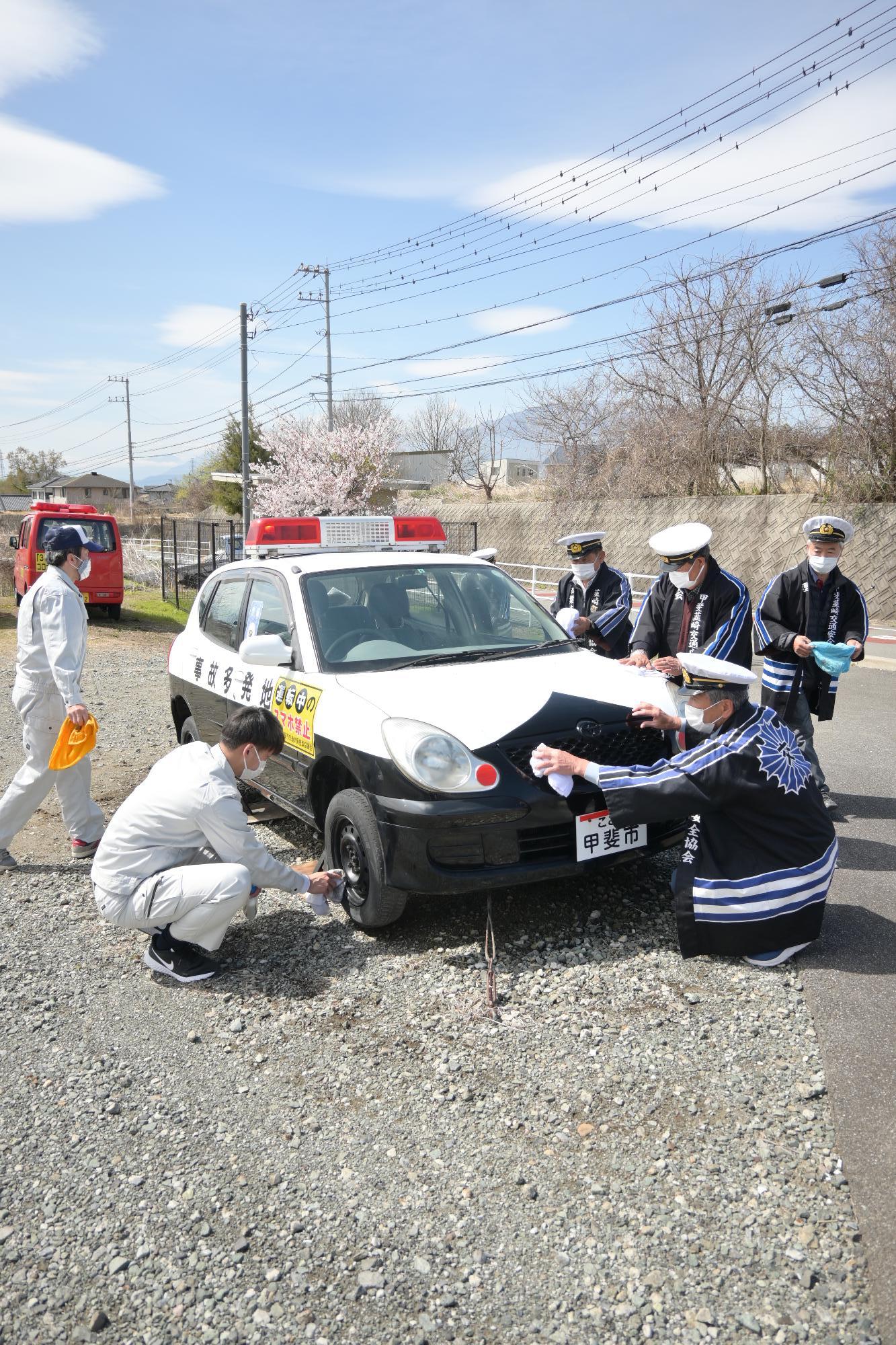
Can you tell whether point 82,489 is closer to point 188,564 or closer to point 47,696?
point 188,564

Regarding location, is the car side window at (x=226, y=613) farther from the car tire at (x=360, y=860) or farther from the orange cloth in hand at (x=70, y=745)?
the car tire at (x=360, y=860)

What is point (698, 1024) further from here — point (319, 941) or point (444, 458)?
point (444, 458)

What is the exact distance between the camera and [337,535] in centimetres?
604

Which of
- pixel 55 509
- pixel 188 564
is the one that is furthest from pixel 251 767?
pixel 188 564

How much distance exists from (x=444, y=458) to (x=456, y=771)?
5845cm

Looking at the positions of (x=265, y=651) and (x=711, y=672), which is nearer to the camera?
(x=711, y=672)

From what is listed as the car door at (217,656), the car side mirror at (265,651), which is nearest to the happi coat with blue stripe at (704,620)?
the car side mirror at (265,651)

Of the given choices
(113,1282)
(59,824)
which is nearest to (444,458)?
(59,824)

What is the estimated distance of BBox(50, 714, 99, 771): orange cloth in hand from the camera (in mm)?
5121

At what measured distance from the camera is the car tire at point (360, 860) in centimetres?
398

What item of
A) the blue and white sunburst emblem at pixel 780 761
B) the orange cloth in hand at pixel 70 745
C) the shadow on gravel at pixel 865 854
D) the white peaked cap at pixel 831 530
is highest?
the white peaked cap at pixel 831 530

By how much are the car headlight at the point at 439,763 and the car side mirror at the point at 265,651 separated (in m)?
1.01

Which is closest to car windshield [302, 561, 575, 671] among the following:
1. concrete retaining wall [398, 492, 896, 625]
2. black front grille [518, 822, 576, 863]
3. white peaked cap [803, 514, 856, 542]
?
black front grille [518, 822, 576, 863]

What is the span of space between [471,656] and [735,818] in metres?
1.60
